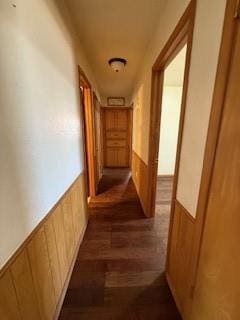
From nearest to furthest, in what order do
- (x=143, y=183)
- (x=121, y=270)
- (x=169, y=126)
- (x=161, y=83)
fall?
(x=121, y=270), (x=161, y=83), (x=143, y=183), (x=169, y=126)

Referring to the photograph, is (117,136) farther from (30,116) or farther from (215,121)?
(215,121)

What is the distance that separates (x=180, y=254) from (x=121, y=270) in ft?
2.22

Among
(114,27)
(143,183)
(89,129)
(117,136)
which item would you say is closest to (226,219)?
(143,183)

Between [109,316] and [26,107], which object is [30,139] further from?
[109,316]

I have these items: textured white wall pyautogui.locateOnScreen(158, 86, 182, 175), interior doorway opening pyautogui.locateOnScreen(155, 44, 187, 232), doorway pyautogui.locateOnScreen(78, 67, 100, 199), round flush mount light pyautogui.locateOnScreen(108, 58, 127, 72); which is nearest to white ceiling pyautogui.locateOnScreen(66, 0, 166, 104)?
round flush mount light pyautogui.locateOnScreen(108, 58, 127, 72)

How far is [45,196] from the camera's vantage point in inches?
40.0

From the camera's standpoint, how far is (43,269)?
98cm

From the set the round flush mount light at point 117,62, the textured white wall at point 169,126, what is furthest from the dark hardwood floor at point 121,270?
the round flush mount light at point 117,62

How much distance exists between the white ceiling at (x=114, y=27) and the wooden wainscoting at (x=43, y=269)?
1692mm

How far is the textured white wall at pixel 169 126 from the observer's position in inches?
153

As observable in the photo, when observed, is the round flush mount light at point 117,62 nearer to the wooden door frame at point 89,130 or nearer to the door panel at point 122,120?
the wooden door frame at point 89,130

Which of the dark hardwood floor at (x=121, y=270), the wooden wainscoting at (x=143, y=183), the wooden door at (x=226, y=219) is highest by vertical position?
the wooden door at (x=226, y=219)

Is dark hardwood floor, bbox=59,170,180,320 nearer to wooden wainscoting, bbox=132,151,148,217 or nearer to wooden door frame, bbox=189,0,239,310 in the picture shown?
wooden wainscoting, bbox=132,151,148,217

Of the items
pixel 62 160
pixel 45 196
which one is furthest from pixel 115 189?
pixel 45 196
